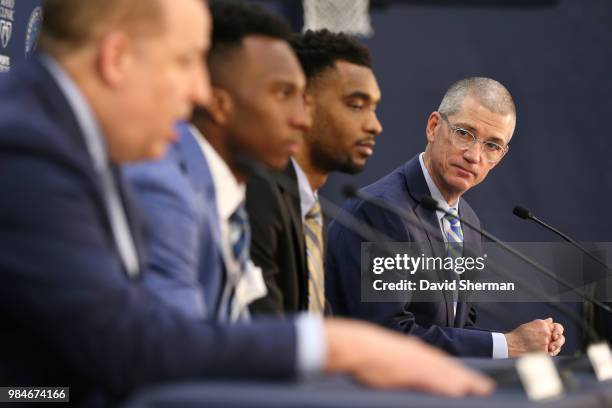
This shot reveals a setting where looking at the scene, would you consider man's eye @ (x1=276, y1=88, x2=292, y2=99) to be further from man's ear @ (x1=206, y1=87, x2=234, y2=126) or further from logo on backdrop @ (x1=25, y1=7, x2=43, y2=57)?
logo on backdrop @ (x1=25, y1=7, x2=43, y2=57)

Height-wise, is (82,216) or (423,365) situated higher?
(82,216)

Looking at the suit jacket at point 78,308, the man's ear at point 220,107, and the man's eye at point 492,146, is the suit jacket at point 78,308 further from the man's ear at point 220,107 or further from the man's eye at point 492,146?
the man's eye at point 492,146

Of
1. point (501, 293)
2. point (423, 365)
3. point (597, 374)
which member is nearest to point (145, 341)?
point (423, 365)

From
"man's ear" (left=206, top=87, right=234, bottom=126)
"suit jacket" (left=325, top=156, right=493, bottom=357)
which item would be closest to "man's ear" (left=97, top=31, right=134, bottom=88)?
"man's ear" (left=206, top=87, right=234, bottom=126)

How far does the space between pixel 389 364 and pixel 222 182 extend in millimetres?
776

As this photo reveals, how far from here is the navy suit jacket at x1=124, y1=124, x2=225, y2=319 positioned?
1.45 m

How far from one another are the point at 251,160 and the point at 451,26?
3485 millimetres

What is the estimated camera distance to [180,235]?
150 centimetres

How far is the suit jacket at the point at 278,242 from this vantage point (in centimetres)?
240

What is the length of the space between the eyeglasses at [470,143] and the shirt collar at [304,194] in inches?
38.6

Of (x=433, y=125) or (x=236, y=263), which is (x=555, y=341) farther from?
(x=236, y=263)

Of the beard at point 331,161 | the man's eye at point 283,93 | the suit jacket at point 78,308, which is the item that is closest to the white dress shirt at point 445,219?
the beard at point 331,161

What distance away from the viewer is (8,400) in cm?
121

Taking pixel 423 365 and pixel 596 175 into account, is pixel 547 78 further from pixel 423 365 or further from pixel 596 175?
pixel 423 365
